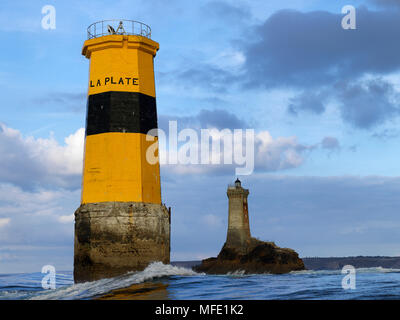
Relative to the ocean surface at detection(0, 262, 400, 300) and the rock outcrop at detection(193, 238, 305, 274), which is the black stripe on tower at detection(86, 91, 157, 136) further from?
the rock outcrop at detection(193, 238, 305, 274)

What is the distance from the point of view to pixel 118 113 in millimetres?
26031

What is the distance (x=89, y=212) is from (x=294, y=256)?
48802mm

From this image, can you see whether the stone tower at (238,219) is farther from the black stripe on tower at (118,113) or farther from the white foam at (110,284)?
the black stripe on tower at (118,113)

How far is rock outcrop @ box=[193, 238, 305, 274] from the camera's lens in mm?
68062

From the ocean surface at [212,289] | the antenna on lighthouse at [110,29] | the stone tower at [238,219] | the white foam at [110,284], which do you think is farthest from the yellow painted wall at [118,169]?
the stone tower at [238,219]

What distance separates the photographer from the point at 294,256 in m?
70.6

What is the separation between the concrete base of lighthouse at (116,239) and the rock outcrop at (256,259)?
143 feet

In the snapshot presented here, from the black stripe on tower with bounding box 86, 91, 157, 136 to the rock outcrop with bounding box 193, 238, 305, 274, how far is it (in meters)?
44.4

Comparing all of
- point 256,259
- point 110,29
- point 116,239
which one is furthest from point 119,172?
point 256,259

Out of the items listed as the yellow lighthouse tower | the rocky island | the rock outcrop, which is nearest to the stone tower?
the rocky island

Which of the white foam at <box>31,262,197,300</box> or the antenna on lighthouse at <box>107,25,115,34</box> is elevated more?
the antenna on lighthouse at <box>107,25,115,34</box>

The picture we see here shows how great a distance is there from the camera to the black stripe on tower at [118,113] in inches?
1024
